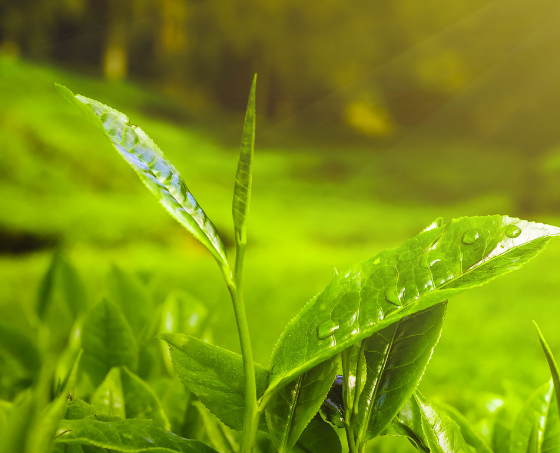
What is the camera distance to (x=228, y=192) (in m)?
3.12

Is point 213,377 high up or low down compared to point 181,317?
down

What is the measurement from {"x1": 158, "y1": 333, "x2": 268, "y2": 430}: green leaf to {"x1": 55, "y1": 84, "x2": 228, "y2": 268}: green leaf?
6 centimetres

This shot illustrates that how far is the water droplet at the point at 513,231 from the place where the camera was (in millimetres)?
224

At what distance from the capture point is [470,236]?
0.76ft

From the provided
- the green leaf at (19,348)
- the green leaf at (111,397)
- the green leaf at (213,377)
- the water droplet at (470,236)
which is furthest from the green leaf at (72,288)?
the water droplet at (470,236)

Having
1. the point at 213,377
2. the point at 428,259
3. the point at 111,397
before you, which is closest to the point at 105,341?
the point at 111,397

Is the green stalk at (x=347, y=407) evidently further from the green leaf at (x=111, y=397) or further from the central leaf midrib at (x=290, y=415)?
the green leaf at (x=111, y=397)

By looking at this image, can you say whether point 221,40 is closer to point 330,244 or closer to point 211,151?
point 211,151

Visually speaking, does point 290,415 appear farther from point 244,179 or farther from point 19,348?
point 19,348

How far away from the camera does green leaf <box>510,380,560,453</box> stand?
1.03 ft

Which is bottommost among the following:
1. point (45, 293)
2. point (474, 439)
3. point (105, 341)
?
point (474, 439)

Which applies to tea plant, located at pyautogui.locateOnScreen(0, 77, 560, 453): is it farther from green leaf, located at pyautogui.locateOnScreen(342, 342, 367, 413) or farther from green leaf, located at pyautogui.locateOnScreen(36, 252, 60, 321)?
green leaf, located at pyautogui.locateOnScreen(36, 252, 60, 321)

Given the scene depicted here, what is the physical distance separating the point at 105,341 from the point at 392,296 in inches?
12.5

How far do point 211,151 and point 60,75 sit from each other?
3.87 ft
